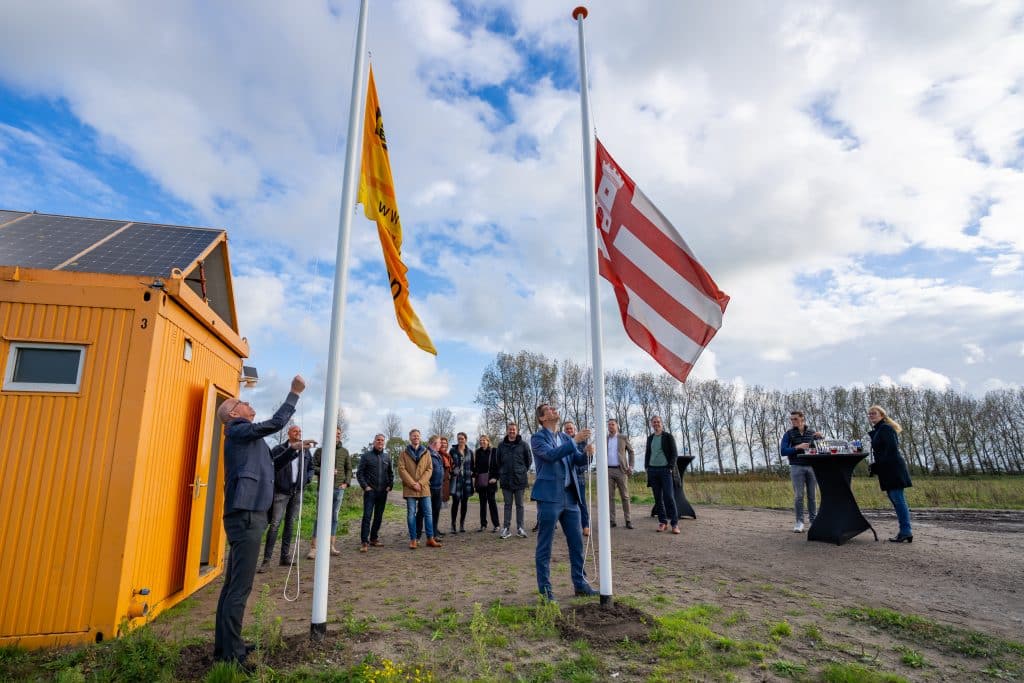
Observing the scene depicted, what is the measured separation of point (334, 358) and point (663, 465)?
7359mm

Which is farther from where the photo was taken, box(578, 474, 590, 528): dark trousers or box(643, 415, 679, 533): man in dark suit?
box(643, 415, 679, 533): man in dark suit

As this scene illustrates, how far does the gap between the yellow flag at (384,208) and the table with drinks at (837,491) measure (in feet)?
21.1

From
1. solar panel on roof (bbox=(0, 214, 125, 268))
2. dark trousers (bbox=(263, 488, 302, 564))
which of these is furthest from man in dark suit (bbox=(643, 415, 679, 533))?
solar panel on roof (bbox=(0, 214, 125, 268))

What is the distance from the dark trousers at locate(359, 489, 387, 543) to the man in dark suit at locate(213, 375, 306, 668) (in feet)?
18.0

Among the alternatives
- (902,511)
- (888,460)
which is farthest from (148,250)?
(902,511)

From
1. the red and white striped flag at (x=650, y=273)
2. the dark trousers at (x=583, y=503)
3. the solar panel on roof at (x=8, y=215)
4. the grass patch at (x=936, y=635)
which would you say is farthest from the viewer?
the solar panel on roof at (x=8, y=215)

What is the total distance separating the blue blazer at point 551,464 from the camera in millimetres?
5812

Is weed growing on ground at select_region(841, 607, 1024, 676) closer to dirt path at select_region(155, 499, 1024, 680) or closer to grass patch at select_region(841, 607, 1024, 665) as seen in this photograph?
grass patch at select_region(841, 607, 1024, 665)

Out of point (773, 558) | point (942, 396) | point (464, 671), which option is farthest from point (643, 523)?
point (942, 396)

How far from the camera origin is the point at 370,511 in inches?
404

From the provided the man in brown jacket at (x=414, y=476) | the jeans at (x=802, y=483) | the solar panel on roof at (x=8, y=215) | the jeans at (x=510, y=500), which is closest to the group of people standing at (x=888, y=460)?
the jeans at (x=802, y=483)

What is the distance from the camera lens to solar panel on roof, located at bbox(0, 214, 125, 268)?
5812mm

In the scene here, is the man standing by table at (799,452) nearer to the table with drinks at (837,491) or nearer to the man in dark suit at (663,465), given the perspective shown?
the table with drinks at (837,491)

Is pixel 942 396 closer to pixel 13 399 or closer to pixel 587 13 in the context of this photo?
pixel 587 13
